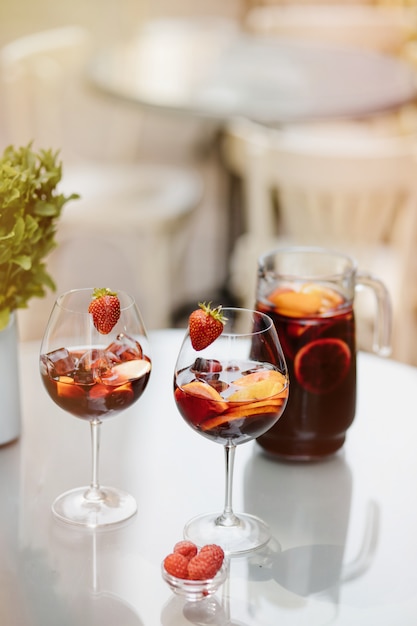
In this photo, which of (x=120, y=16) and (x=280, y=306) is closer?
(x=280, y=306)

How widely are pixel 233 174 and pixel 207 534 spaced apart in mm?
3334

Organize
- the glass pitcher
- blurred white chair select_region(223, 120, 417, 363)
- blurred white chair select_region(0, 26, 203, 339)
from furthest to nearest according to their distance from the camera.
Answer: blurred white chair select_region(0, 26, 203, 339) < blurred white chair select_region(223, 120, 417, 363) < the glass pitcher

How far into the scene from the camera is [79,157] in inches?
175

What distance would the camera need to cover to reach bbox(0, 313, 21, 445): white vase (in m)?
1.09

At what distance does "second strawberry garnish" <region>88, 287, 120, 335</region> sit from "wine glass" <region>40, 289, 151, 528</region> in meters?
0.01

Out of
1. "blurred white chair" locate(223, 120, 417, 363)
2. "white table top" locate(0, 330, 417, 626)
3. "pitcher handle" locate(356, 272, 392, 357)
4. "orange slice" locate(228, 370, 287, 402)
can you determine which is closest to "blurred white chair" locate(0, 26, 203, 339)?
"blurred white chair" locate(223, 120, 417, 363)

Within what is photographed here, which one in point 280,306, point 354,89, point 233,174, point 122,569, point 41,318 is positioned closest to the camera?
point 122,569

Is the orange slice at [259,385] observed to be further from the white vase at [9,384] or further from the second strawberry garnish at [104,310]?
the white vase at [9,384]

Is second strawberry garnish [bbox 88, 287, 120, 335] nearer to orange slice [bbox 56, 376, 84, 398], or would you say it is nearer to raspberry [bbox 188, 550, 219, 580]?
orange slice [bbox 56, 376, 84, 398]

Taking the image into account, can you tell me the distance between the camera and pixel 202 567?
0.82 m

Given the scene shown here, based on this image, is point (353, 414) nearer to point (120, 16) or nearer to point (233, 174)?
point (233, 174)

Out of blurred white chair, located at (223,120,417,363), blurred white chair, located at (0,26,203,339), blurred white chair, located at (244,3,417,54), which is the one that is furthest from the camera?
blurred white chair, located at (244,3,417,54)

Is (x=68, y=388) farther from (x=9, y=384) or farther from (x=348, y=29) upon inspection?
(x=348, y=29)

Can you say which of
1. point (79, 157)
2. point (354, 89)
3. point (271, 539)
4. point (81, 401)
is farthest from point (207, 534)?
point (79, 157)
